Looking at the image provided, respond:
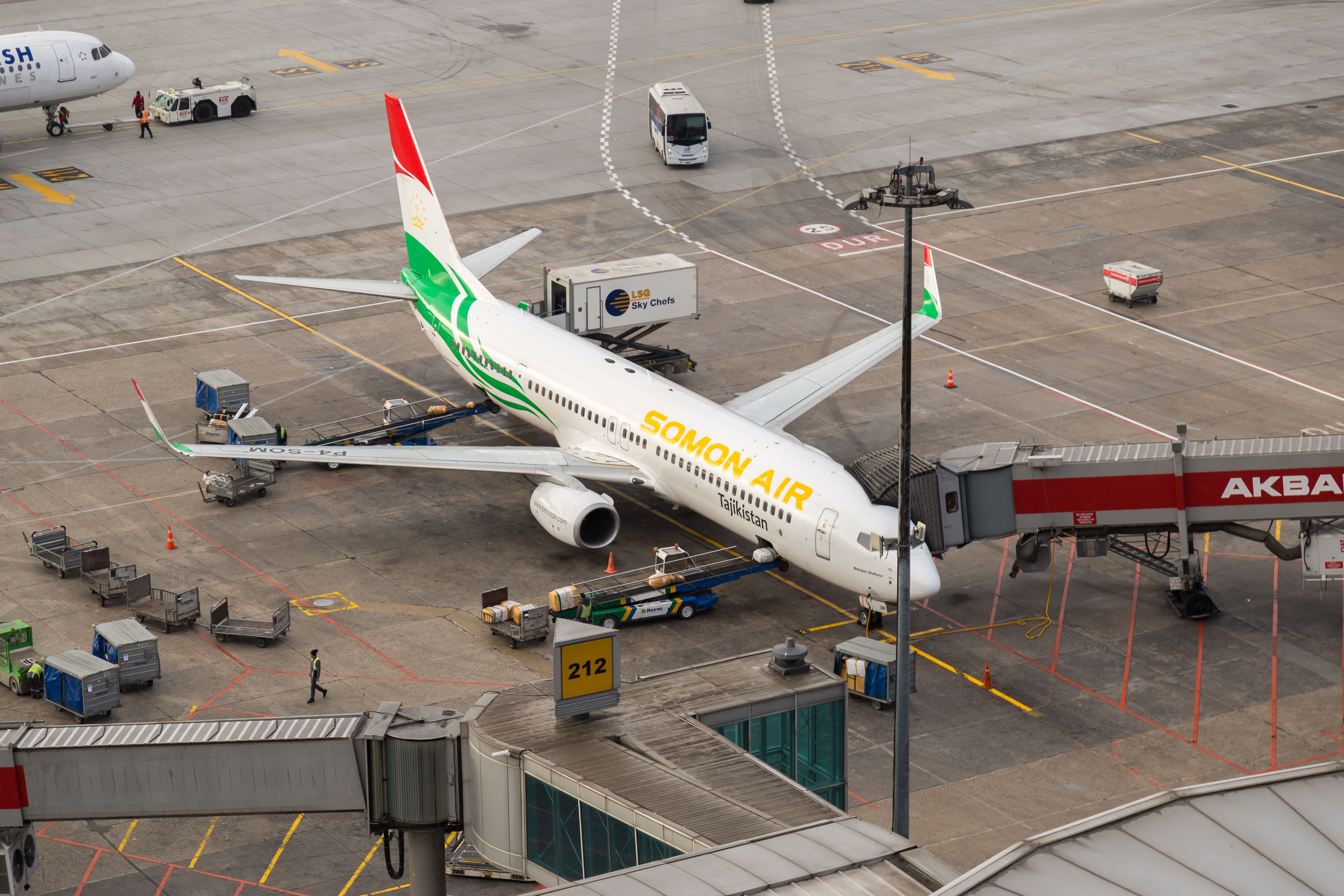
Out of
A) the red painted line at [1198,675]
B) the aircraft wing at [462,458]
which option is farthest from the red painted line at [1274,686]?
the aircraft wing at [462,458]

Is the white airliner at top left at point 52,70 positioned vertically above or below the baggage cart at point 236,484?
above

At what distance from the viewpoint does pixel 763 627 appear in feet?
171

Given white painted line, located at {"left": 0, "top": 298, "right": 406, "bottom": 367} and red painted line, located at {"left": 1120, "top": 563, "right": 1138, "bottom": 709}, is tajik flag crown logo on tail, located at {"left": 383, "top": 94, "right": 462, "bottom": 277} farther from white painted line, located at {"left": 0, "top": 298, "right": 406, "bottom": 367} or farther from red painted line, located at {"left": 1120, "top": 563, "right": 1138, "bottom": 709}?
red painted line, located at {"left": 1120, "top": 563, "right": 1138, "bottom": 709}

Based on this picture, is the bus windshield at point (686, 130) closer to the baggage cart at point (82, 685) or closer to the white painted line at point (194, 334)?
the white painted line at point (194, 334)

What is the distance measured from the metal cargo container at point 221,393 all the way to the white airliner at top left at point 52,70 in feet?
138

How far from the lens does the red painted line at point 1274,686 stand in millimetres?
45656

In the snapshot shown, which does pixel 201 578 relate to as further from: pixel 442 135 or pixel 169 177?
pixel 442 135

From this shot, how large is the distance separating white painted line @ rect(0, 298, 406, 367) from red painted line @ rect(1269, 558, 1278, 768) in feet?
113

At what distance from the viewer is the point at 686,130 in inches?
3802

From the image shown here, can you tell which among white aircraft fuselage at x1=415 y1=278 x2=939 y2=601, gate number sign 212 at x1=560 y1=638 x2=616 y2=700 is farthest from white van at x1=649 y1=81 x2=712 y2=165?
gate number sign 212 at x1=560 y1=638 x2=616 y2=700

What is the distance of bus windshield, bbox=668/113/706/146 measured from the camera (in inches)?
3784

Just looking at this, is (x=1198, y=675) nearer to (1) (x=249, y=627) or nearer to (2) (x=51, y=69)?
(1) (x=249, y=627)

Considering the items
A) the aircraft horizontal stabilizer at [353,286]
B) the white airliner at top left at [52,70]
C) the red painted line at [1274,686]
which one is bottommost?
the red painted line at [1274,686]

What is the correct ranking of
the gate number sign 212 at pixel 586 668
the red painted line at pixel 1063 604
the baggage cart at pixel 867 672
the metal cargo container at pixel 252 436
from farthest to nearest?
the metal cargo container at pixel 252 436 < the red painted line at pixel 1063 604 < the baggage cart at pixel 867 672 < the gate number sign 212 at pixel 586 668
